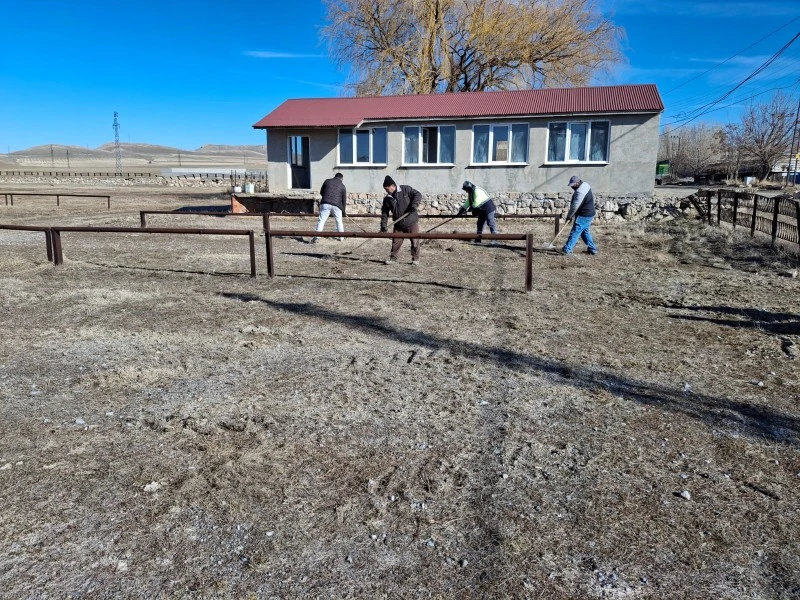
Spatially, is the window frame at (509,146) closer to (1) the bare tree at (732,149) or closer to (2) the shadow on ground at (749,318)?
(2) the shadow on ground at (749,318)

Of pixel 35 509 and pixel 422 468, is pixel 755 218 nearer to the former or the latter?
pixel 422 468

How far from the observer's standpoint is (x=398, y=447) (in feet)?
12.0

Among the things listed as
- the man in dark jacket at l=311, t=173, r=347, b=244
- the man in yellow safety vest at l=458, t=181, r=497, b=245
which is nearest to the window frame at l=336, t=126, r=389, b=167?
the man in yellow safety vest at l=458, t=181, r=497, b=245

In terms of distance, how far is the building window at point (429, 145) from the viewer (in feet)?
69.2

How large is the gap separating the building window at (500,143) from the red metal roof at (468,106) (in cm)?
52

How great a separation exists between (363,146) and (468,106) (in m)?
3.70

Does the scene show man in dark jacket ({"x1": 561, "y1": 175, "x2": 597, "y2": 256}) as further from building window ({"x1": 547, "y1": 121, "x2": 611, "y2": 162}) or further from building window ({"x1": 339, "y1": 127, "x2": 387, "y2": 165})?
building window ({"x1": 339, "y1": 127, "x2": 387, "y2": 165})

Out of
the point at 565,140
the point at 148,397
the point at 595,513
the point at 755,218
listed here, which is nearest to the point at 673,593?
the point at 595,513

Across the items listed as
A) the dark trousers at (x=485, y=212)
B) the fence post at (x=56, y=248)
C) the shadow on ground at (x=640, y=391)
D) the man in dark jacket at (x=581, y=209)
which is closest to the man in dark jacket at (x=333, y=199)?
the dark trousers at (x=485, y=212)

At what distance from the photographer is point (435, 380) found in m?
4.78

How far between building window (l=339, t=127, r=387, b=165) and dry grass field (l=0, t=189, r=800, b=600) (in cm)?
1492

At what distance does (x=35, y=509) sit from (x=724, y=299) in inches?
288

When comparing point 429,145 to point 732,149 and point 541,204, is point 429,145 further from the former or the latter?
point 732,149

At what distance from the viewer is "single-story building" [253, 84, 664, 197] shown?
19.8 metres
